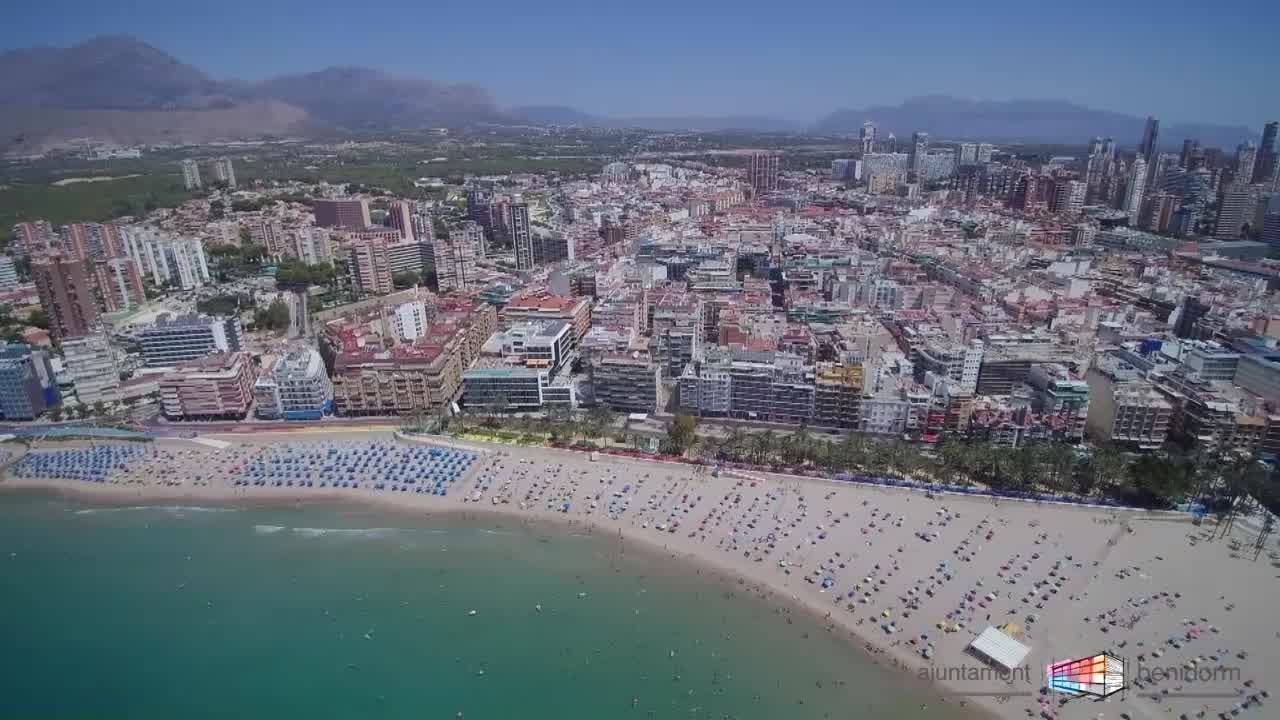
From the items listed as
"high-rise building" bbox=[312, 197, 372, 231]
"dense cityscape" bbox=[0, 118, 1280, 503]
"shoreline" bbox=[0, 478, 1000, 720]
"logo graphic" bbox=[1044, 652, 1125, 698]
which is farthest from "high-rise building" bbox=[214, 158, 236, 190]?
"logo graphic" bbox=[1044, 652, 1125, 698]

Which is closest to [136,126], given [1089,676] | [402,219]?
[402,219]

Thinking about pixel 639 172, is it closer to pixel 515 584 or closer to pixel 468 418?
pixel 468 418

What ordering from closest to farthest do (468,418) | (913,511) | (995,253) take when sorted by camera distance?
(913,511) → (468,418) → (995,253)

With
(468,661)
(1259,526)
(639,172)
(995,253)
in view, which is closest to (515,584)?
(468,661)

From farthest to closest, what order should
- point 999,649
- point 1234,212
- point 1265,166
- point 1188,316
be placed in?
point 1265,166 → point 1234,212 → point 1188,316 → point 999,649

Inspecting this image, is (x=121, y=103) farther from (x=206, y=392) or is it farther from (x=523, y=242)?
(x=206, y=392)

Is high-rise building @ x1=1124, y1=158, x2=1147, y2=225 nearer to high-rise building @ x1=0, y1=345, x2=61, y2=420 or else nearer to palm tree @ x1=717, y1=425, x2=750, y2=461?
palm tree @ x1=717, y1=425, x2=750, y2=461
